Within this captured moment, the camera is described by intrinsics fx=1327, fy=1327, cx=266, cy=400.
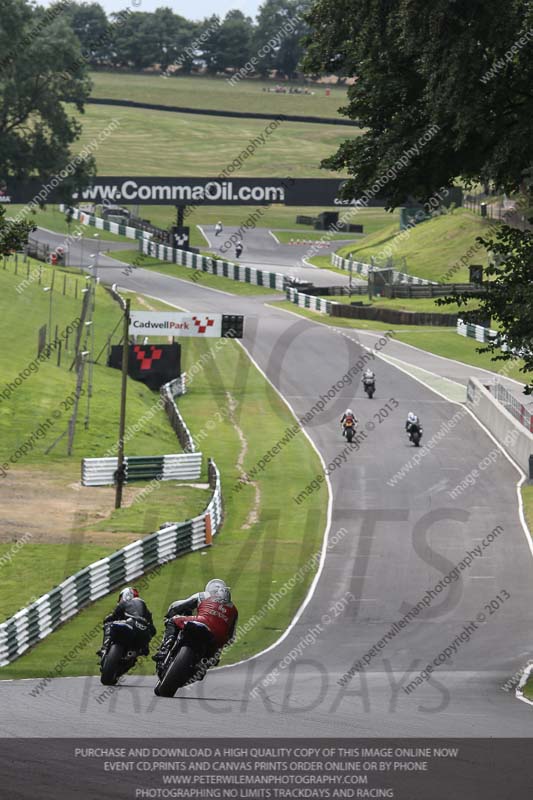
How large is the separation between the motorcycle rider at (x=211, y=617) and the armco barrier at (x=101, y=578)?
26.5 ft

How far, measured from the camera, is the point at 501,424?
46.6 metres

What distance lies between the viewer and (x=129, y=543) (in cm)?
3244

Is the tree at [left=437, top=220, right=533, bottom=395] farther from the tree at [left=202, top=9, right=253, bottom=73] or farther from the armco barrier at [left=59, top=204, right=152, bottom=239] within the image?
the tree at [left=202, top=9, right=253, bottom=73]

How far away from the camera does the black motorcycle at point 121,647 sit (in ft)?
50.6

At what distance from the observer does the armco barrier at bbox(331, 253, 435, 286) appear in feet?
264

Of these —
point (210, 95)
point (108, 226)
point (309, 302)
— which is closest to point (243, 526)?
point (309, 302)

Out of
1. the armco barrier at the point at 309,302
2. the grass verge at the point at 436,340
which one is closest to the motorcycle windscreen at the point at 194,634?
the grass verge at the point at 436,340

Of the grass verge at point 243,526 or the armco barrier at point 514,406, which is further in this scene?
the armco barrier at point 514,406

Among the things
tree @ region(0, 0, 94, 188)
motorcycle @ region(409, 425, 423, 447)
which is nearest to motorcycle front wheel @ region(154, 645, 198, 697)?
motorcycle @ region(409, 425, 423, 447)

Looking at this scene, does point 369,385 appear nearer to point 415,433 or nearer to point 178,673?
point 415,433

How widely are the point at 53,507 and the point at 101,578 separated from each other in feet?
29.9

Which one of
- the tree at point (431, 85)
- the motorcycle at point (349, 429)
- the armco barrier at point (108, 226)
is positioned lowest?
the motorcycle at point (349, 429)

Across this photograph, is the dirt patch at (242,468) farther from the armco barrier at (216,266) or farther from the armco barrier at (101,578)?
the armco barrier at (216,266)
